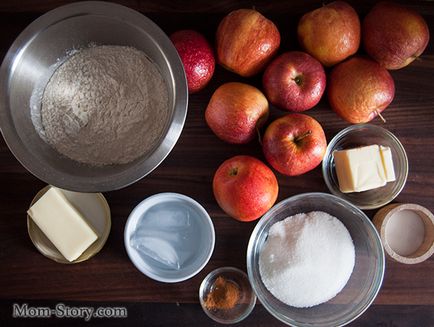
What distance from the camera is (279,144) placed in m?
0.86

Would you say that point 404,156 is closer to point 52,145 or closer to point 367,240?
point 367,240

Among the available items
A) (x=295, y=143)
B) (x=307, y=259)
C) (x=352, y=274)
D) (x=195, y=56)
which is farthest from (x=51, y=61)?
(x=352, y=274)

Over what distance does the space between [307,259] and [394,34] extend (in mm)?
440

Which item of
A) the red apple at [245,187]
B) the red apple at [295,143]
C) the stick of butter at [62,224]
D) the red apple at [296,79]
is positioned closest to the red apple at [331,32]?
the red apple at [296,79]

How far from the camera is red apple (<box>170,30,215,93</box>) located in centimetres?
87

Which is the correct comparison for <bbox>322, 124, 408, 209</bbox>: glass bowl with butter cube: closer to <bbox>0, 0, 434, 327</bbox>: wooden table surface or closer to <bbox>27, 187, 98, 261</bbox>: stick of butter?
<bbox>0, 0, 434, 327</bbox>: wooden table surface

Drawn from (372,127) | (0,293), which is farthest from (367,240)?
(0,293)

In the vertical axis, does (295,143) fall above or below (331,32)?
below

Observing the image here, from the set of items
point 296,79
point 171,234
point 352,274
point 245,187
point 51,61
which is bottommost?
point 352,274

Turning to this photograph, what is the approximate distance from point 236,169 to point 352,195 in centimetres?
25

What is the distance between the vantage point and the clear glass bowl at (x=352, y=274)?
0.90 meters

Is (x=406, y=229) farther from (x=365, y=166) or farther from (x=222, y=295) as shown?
(x=222, y=295)

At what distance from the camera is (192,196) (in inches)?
37.0

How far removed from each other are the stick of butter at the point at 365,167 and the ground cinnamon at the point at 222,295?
29 cm
